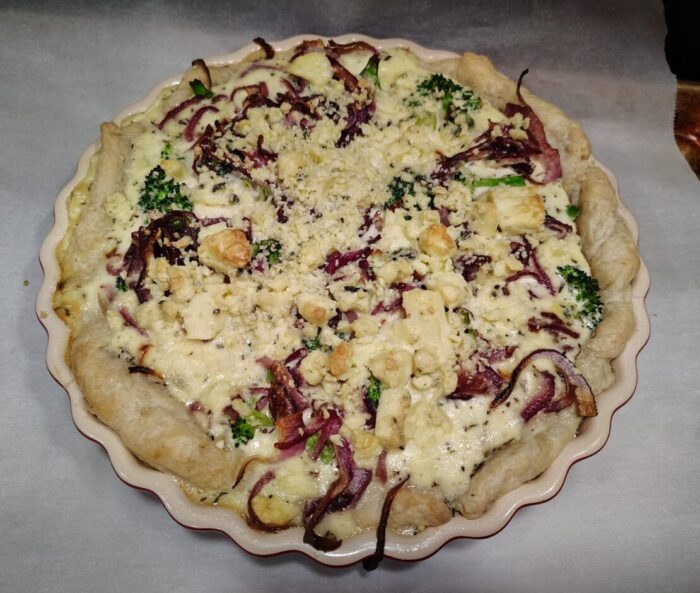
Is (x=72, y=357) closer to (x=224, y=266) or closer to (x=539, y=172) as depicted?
(x=224, y=266)

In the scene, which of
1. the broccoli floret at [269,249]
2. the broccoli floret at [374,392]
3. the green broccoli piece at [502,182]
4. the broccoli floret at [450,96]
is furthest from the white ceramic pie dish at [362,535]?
the broccoli floret at [450,96]

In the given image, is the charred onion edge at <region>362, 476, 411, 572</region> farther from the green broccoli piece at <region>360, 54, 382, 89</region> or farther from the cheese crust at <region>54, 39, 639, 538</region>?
the green broccoli piece at <region>360, 54, 382, 89</region>

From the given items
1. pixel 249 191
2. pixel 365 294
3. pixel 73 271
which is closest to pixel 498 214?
pixel 365 294

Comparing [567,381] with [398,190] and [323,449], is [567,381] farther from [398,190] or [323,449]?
[398,190]

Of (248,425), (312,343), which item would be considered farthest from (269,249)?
(248,425)

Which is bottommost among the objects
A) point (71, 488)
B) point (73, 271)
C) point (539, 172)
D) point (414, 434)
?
point (71, 488)

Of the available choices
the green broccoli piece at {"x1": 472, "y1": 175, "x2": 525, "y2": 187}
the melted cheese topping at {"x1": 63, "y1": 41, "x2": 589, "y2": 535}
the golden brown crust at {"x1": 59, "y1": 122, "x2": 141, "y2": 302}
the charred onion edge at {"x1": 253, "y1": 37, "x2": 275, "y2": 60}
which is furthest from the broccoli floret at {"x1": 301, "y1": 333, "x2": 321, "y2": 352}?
the charred onion edge at {"x1": 253, "y1": 37, "x2": 275, "y2": 60}

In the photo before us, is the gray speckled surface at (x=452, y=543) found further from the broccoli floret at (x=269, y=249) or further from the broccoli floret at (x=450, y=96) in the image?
the broccoli floret at (x=269, y=249)
